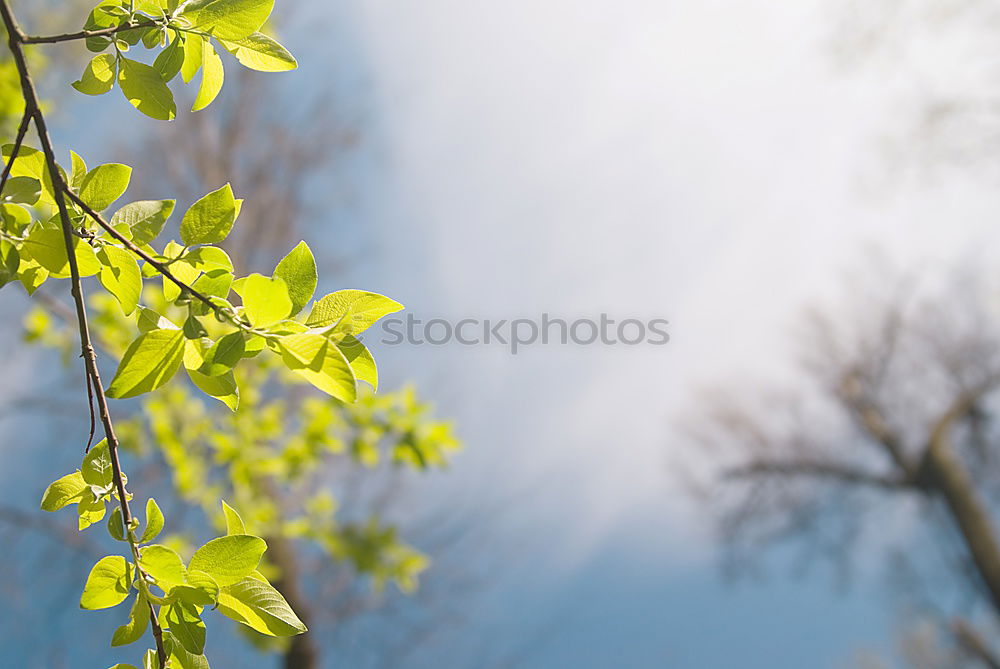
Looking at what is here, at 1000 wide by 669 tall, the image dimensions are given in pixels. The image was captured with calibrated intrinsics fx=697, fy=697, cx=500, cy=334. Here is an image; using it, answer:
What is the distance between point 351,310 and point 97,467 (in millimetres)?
250

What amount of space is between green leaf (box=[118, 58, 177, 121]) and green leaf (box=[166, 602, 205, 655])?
15.1 inches

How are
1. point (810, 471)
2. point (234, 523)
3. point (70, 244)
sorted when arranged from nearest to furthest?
point (70, 244), point (234, 523), point (810, 471)

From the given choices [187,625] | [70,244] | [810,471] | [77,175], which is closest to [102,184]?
[77,175]

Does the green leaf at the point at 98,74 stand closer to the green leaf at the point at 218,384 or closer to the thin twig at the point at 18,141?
the thin twig at the point at 18,141

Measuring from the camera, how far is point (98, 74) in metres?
0.57

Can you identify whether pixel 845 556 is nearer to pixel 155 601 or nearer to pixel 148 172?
pixel 148 172

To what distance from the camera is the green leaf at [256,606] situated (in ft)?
1.71

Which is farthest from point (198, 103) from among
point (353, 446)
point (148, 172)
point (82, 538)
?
point (148, 172)

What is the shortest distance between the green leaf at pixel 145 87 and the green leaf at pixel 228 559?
339 millimetres

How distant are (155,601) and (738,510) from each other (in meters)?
9.16

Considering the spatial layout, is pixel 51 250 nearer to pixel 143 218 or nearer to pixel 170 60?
pixel 143 218

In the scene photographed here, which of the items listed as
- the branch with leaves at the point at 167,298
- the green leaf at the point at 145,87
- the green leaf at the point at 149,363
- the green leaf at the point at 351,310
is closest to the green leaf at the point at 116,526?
the branch with leaves at the point at 167,298

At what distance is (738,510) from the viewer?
29.0 feet

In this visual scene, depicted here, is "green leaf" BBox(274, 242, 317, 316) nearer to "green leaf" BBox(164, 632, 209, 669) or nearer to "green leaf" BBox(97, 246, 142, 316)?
"green leaf" BBox(97, 246, 142, 316)
